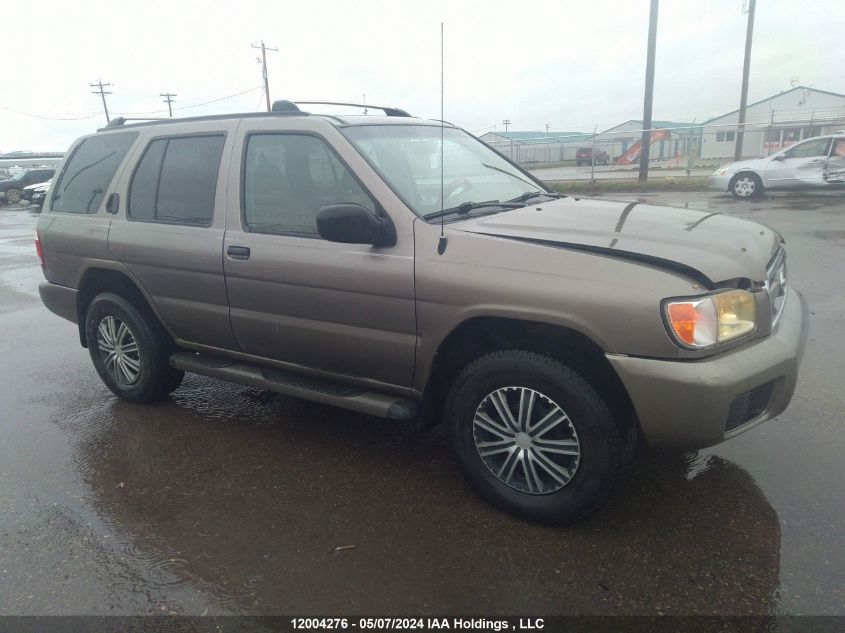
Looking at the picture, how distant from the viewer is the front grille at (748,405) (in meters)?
2.57

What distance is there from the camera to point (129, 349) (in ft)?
14.6

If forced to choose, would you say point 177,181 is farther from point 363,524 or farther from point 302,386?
point 363,524

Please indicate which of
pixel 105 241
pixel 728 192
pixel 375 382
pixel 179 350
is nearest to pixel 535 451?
pixel 375 382

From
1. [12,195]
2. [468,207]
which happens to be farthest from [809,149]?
[12,195]

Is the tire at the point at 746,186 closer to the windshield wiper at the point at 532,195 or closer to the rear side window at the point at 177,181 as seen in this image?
the windshield wiper at the point at 532,195

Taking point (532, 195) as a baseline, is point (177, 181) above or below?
above

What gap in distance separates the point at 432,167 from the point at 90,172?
2.65 m

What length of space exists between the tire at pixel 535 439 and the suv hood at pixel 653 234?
581mm

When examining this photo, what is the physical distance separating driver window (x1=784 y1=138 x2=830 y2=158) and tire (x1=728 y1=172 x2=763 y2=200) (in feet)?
2.75

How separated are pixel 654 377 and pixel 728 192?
15.8 metres

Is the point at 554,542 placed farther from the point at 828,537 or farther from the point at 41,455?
Answer: the point at 41,455

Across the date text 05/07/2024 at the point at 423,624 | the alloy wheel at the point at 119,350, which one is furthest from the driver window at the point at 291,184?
the date text 05/07/2024 at the point at 423,624

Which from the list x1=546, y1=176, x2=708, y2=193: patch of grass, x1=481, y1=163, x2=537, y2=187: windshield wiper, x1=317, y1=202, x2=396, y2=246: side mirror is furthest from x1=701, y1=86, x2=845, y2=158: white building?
x1=317, y1=202, x2=396, y2=246: side mirror

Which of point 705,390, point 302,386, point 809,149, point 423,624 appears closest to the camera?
point 423,624
